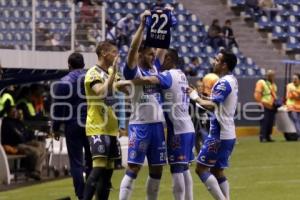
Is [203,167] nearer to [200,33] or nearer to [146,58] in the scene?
[146,58]

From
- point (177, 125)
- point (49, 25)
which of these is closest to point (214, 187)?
point (177, 125)

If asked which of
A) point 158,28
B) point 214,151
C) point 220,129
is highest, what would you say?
point 158,28

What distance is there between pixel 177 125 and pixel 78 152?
1.92 metres

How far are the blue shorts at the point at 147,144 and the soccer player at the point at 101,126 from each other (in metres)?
0.49

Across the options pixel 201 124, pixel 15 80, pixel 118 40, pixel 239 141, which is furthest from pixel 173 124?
pixel 118 40

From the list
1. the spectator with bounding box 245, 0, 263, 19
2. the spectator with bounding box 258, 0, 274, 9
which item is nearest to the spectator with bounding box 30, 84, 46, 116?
the spectator with bounding box 245, 0, 263, 19

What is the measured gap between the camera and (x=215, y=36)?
35.3m

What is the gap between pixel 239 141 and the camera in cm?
2884

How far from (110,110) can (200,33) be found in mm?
23106

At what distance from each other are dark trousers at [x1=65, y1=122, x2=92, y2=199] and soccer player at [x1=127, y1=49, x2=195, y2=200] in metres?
1.58

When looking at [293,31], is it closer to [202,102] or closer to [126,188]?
[202,102]

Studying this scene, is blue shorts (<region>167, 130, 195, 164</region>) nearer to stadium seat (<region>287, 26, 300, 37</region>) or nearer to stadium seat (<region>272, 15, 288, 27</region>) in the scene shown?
stadium seat (<region>287, 26, 300, 37</region>)

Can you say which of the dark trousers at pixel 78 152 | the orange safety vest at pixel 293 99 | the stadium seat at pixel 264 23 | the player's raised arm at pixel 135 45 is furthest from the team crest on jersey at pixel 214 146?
the stadium seat at pixel 264 23

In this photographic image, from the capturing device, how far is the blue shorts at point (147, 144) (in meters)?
13.1
